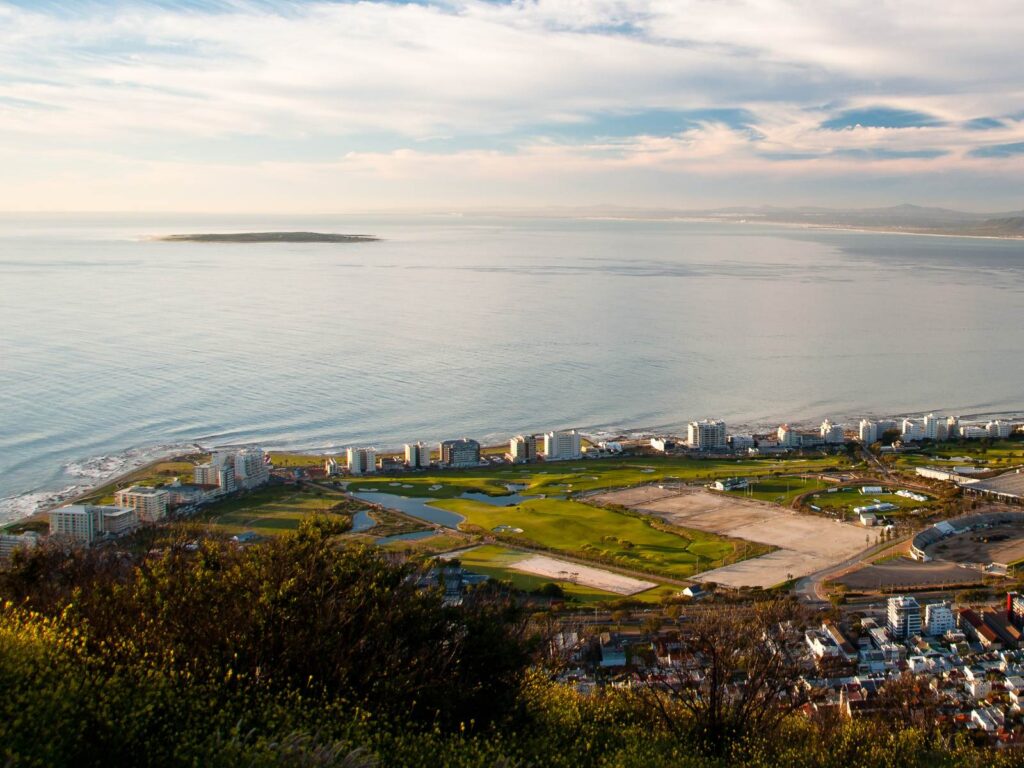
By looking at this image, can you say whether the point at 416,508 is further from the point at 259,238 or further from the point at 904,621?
the point at 259,238

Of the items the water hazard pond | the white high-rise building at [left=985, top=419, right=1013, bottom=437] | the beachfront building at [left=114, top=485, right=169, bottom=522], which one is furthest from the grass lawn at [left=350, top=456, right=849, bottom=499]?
the white high-rise building at [left=985, top=419, right=1013, bottom=437]

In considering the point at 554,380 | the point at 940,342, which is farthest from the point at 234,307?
the point at 940,342

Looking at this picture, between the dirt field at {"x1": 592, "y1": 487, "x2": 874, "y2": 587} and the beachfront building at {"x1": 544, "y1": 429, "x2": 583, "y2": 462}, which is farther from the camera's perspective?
the beachfront building at {"x1": 544, "y1": 429, "x2": 583, "y2": 462}

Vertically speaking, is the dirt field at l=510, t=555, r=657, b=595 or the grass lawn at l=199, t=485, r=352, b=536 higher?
the grass lawn at l=199, t=485, r=352, b=536

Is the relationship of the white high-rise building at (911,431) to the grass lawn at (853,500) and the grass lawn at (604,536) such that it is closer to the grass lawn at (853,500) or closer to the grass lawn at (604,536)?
the grass lawn at (853,500)

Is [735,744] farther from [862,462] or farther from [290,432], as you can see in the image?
[290,432]

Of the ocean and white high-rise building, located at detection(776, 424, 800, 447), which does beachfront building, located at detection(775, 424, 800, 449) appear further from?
the ocean

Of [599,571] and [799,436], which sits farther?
[799,436]
